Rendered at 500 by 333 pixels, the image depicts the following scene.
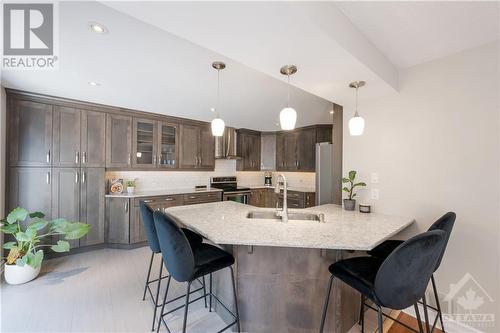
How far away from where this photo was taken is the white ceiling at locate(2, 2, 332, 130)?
60.1 inches

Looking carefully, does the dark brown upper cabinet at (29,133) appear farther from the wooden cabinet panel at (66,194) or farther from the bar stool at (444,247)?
the bar stool at (444,247)

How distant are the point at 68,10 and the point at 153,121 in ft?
8.66

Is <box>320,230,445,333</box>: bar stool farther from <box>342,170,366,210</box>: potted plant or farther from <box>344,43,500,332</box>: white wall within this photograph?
<box>342,170,366,210</box>: potted plant

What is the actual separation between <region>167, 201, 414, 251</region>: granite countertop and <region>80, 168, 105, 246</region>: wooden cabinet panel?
189cm

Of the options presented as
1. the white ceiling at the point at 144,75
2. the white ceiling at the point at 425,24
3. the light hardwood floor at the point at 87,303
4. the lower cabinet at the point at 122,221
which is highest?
the white ceiling at the point at 425,24

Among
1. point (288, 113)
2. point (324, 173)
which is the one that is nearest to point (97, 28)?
point (288, 113)

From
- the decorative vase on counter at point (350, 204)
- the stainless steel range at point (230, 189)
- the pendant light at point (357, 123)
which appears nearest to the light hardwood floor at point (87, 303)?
the decorative vase on counter at point (350, 204)

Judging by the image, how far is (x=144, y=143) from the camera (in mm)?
3842

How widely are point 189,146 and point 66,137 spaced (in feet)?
6.41

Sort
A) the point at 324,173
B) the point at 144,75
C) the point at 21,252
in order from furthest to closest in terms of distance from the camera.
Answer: the point at 324,173 < the point at 21,252 < the point at 144,75

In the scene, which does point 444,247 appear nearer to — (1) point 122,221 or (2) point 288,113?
(2) point 288,113

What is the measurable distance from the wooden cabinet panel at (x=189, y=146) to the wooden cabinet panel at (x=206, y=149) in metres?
0.10

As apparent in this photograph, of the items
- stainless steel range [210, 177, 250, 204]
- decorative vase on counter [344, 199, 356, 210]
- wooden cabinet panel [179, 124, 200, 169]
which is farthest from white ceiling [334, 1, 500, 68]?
stainless steel range [210, 177, 250, 204]

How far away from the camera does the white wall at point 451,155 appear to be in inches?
63.9
